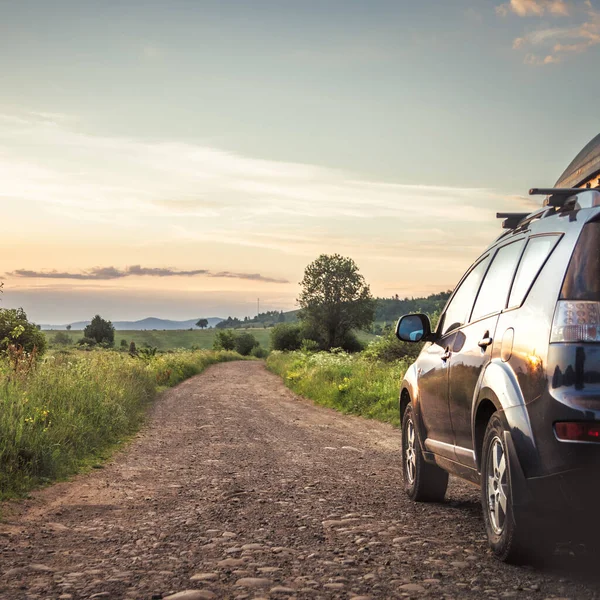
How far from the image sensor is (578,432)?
12.3 feet

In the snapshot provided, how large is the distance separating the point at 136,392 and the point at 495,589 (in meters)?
15.5

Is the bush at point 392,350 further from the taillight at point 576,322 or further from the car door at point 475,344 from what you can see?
the taillight at point 576,322

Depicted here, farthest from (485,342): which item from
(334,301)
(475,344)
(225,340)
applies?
(225,340)

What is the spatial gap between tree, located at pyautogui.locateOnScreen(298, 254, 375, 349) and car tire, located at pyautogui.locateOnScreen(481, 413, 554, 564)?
65687mm

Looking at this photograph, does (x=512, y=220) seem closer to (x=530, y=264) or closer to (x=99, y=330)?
(x=530, y=264)

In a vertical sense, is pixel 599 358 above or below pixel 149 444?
above

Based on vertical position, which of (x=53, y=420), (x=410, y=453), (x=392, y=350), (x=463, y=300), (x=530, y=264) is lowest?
(x=53, y=420)

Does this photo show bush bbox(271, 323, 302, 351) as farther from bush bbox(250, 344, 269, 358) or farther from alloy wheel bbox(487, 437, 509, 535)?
alloy wheel bbox(487, 437, 509, 535)

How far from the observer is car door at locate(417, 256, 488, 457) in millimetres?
5855

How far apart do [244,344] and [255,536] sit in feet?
265

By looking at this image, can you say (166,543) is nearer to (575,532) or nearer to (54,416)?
(575,532)

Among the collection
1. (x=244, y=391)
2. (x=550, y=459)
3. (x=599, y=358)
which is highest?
(x=599, y=358)

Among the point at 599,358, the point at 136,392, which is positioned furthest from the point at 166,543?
the point at 136,392

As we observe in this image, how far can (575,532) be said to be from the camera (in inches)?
160
